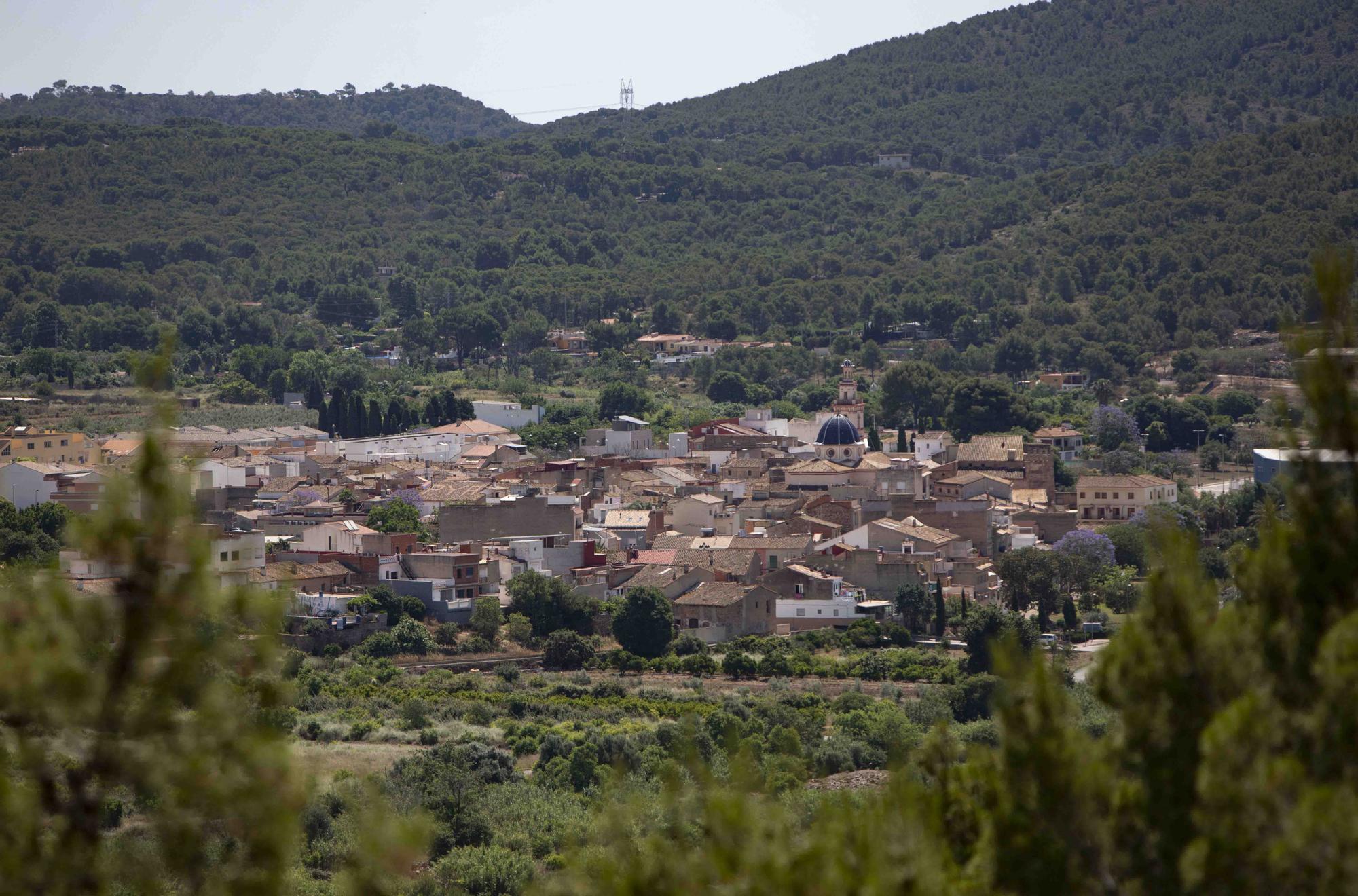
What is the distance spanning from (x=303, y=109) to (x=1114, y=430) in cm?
12306

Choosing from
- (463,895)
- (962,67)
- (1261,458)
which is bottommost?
(463,895)

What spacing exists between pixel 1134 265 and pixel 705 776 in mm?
64259

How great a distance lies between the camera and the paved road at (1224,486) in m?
38.7

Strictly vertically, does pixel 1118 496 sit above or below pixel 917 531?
above

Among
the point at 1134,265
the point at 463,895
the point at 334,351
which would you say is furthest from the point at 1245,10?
the point at 463,895

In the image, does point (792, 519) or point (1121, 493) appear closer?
point (792, 519)

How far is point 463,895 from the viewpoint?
15.3 metres

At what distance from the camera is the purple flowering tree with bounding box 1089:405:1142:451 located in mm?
45469

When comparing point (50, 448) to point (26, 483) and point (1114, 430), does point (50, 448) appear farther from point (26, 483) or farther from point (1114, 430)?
point (1114, 430)

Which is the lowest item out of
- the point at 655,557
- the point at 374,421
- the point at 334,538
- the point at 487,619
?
the point at 487,619

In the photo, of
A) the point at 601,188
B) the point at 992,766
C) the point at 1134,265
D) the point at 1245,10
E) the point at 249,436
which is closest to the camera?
the point at 992,766

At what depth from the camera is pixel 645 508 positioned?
120 feet

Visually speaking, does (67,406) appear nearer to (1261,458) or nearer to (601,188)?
(1261,458)

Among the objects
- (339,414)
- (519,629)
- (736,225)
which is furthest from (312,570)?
(736,225)
